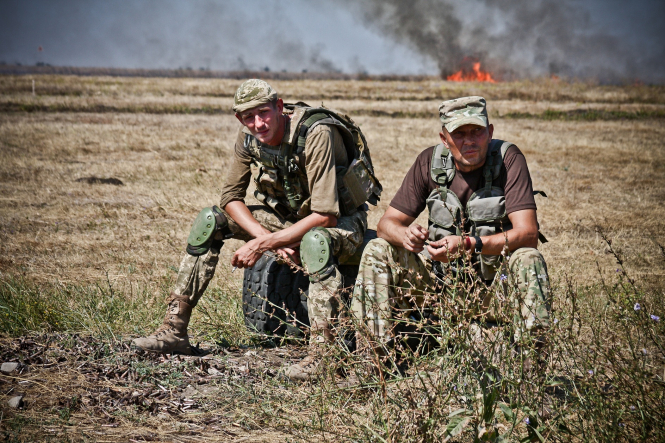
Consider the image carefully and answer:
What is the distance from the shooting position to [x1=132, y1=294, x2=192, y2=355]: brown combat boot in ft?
14.7

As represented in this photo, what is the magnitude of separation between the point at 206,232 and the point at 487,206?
2.07 meters

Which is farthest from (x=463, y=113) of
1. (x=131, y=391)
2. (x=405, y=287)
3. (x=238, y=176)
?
(x=131, y=391)

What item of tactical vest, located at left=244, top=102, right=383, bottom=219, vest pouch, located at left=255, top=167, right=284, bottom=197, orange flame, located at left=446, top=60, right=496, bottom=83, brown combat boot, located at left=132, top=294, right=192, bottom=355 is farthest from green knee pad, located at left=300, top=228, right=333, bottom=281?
orange flame, located at left=446, top=60, right=496, bottom=83

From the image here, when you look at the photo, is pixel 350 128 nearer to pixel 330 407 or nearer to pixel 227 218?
pixel 227 218

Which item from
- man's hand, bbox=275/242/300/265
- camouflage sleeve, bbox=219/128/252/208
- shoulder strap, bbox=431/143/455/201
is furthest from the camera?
camouflage sleeve, bbox=219/128/252/208

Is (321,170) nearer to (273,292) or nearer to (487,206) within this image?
(273,292)

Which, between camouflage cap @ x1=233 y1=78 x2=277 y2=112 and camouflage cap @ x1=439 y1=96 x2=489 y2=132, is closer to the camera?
camouflage cap @ x1=439 y1=96 x2=489 y2=132

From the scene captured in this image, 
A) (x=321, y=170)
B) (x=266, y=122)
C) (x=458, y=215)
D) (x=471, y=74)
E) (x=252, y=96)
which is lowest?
(x=458, y=215)

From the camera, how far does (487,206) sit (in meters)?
4.21

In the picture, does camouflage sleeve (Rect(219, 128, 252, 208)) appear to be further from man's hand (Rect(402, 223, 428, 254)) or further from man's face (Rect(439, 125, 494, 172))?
man's face (Rect(439, 125, 494, 172))

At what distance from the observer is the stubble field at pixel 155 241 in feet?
12.8

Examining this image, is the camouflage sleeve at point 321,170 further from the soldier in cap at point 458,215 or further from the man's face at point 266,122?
the soldier in cap at point 458,215

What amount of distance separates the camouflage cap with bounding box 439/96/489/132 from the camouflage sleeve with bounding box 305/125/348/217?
902mm

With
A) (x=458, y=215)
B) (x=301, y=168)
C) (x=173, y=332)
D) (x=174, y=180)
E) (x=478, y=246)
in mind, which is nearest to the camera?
(x=478, y=246)
